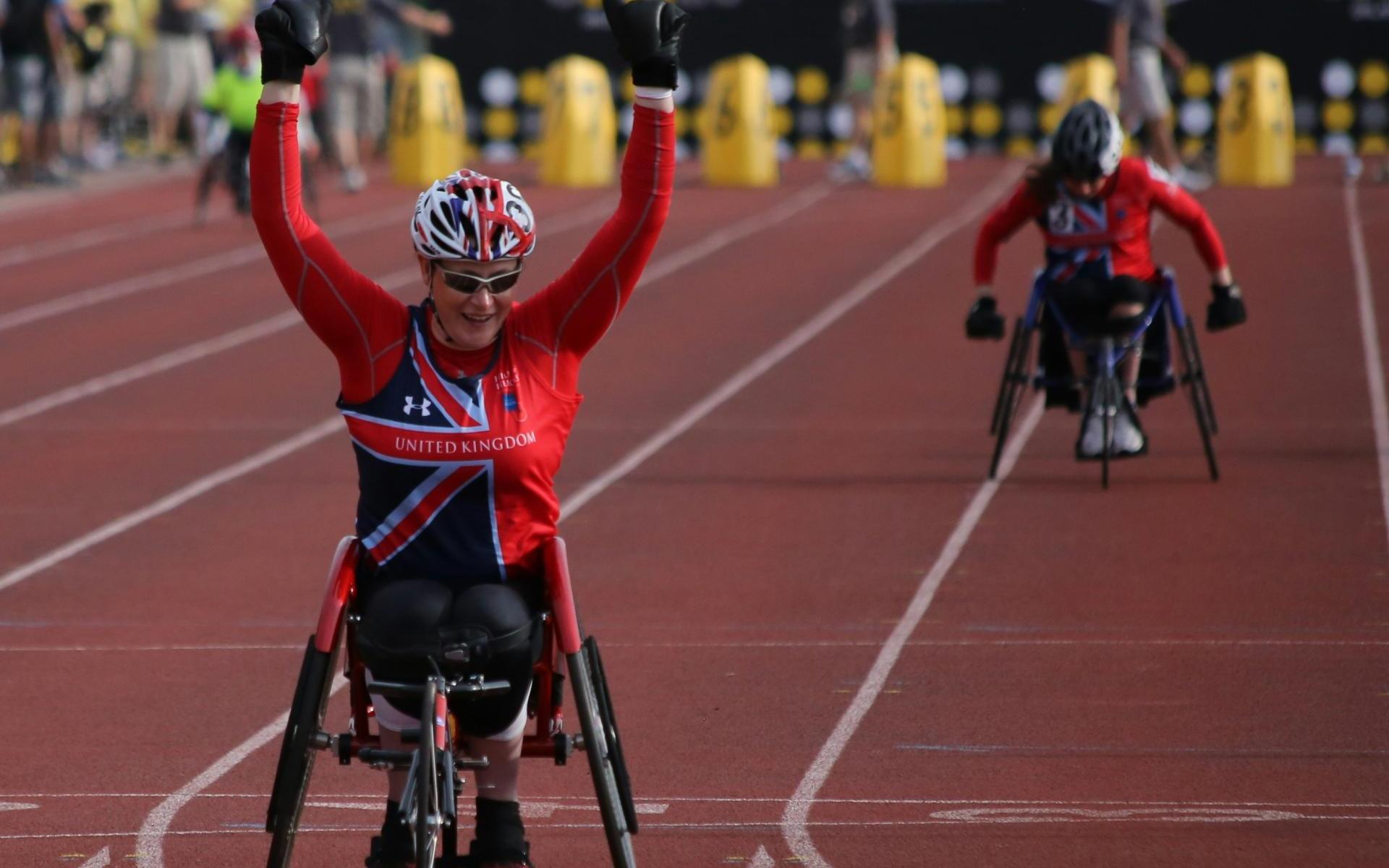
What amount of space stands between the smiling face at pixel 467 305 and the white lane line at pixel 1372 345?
260 inches

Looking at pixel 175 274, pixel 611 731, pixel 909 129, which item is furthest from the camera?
pixel 909 129

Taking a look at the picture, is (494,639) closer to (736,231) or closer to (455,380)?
(455,380)

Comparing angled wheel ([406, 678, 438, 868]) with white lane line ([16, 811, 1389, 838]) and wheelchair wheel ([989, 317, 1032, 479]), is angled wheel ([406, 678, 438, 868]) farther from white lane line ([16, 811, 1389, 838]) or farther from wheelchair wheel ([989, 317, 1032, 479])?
wheelchair wheel ([989, 317, 1032, 479])

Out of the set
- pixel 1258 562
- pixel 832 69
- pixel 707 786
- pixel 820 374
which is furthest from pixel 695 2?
pixel 707 786

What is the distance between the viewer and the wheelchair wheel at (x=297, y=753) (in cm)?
503

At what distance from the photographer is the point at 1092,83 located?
3023cm

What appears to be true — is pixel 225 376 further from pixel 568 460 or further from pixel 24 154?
pixel 24 154

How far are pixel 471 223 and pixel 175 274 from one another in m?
17.1

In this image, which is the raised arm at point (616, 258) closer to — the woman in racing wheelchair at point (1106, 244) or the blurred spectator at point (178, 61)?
the woman in racing wheelchair at point (1106, 244)

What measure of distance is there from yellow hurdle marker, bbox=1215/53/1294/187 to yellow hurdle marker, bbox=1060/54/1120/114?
1445 mm

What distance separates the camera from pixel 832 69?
33.5m

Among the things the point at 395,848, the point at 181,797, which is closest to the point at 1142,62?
the point at 181,797

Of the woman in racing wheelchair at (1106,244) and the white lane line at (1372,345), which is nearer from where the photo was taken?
the woman in racing wheelchair at (1106,244)

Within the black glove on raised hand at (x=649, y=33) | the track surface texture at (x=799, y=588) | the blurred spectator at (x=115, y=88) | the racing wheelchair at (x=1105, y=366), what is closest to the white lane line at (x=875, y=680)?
the track surface texture at (x=799, y=588)
